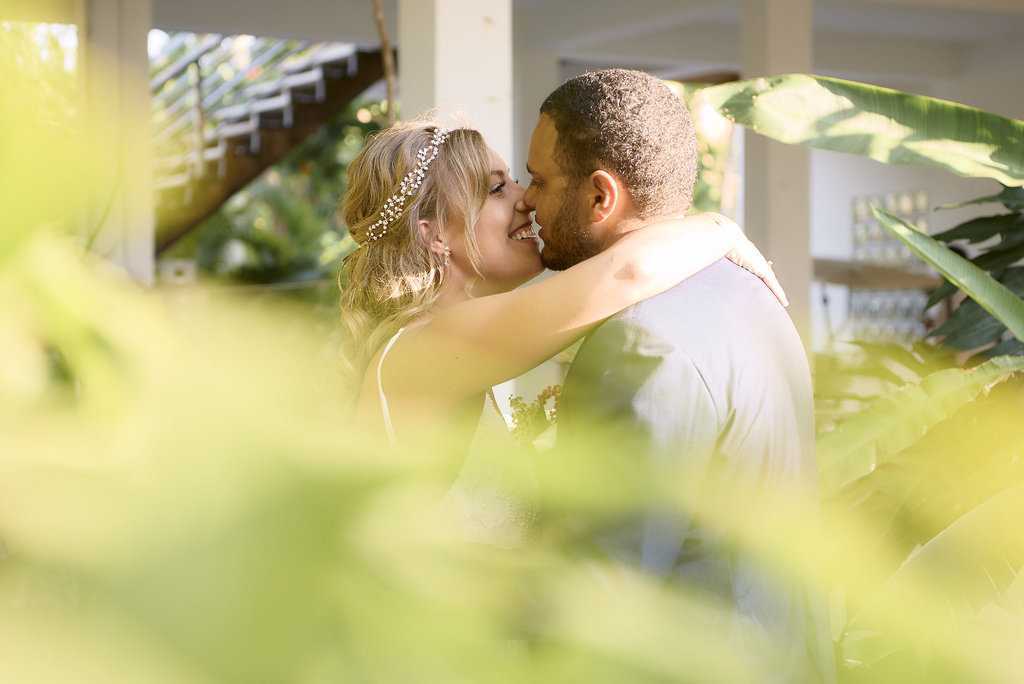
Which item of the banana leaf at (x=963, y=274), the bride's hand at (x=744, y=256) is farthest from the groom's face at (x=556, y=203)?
the banana leaf at (x=963, y=274)

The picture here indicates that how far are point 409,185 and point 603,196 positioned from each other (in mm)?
521

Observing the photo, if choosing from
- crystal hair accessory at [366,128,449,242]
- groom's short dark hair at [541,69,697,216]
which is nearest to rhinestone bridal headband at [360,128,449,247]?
crystal hair accessory at [366,128,449,242]

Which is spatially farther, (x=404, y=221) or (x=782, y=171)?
(x=782, y=171)

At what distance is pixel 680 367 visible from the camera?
1007 millimetres

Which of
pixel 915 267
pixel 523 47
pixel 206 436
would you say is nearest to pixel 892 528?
pixel 206 436

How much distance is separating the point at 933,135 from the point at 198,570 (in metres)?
1.57

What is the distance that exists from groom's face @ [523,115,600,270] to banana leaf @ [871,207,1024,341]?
0.54m

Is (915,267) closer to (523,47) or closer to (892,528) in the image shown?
(523,47)

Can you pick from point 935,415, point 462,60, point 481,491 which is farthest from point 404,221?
point 462,60

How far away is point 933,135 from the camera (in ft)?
5.16

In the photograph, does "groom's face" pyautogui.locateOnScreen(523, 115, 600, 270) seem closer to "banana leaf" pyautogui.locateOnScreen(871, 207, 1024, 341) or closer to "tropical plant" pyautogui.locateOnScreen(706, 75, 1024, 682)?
"tropical plant" pyautogui.locateOnScreen(706, 75, 1024, 682)

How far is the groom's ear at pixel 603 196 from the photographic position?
121 centimetres

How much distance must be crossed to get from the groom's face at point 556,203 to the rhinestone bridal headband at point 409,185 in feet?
1.23

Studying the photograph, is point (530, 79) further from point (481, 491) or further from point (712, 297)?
point (481, 491)
